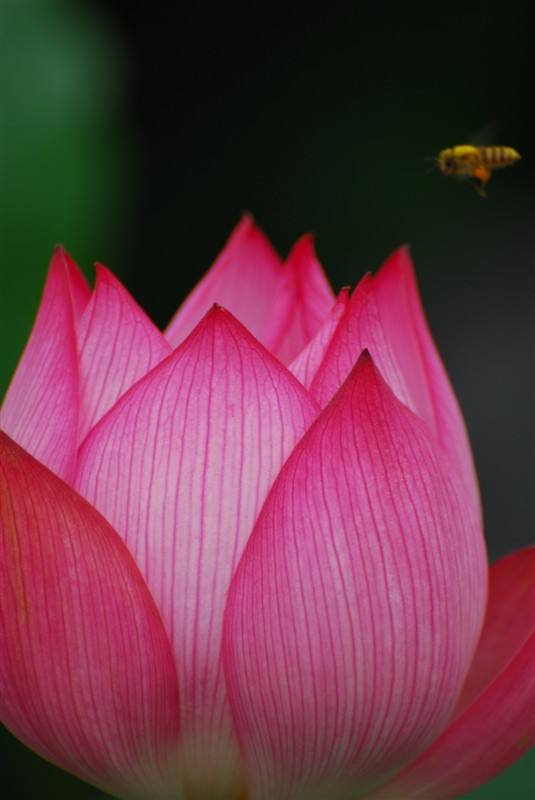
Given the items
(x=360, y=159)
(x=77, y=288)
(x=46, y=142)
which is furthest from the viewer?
(x=360, y=159)

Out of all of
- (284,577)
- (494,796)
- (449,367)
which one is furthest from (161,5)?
(284,577)

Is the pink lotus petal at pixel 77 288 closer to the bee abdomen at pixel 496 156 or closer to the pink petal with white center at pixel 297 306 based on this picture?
the pink petal with white center at pixel 297 306

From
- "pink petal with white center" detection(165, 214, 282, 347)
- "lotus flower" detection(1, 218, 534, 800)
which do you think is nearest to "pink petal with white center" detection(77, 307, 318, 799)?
"lotus flower" detection(1, 218, 534, 800)

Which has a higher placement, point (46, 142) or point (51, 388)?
point (46, 142)

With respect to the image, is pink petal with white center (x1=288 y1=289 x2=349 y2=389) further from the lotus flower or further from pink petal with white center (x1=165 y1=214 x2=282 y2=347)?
pink petal with white center (x1=165 y1=214 x2=282 y2=347)

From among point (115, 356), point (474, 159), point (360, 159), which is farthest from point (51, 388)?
point (360, 159)

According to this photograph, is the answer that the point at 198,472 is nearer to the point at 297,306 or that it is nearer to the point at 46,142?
the point at 297,306
